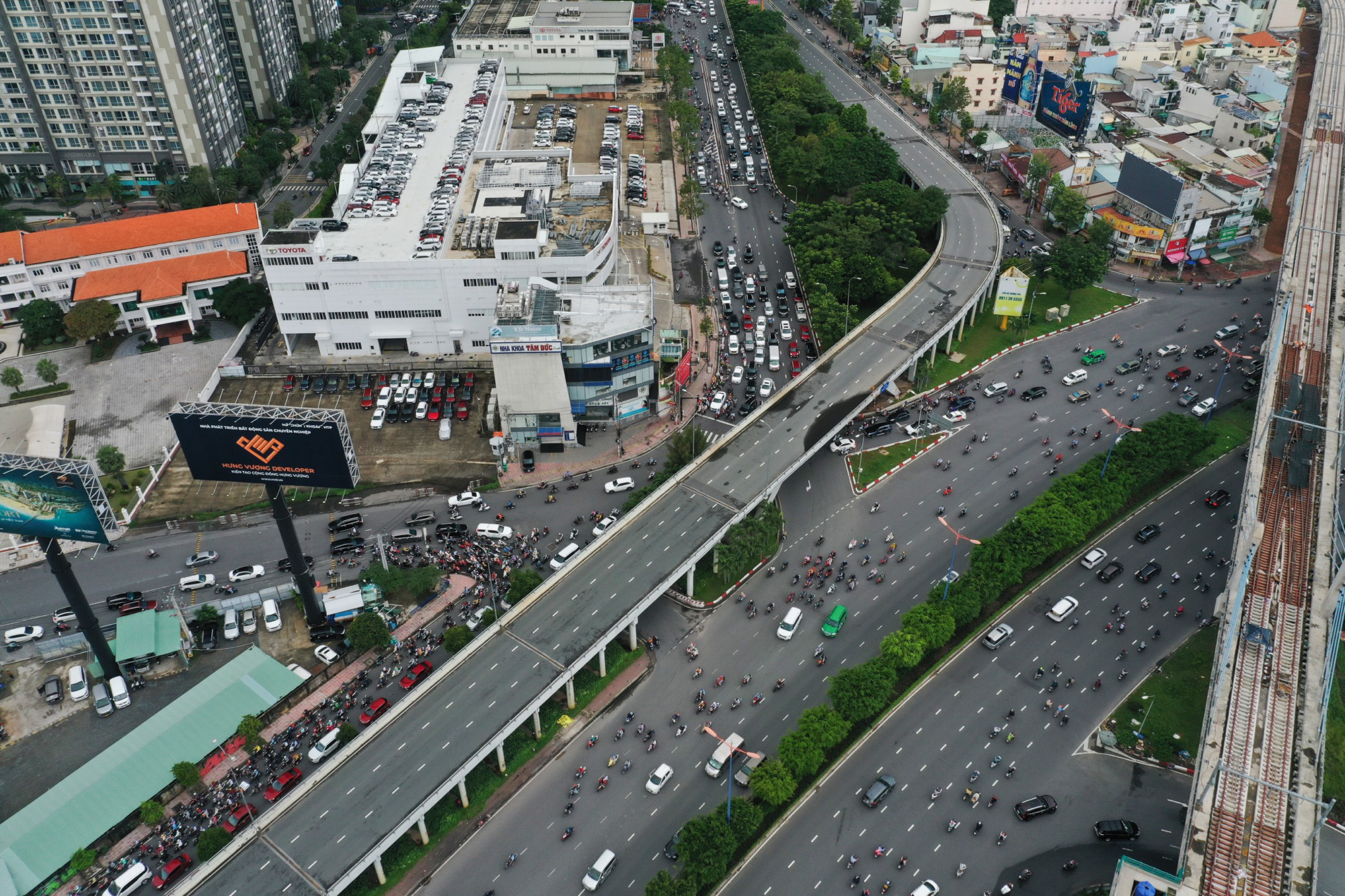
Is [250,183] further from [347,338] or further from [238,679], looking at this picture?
[238,679]

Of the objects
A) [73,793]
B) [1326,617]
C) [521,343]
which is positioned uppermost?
[521,343]

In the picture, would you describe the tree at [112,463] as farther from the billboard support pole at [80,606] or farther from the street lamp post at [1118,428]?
the street lamp post at [1118,428]

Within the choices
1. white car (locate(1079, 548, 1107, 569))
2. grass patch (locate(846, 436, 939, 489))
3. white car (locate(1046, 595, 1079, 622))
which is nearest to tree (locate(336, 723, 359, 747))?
grass patch (locate(846, 436, 939, 489))

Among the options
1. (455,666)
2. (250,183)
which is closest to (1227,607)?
(455,666)

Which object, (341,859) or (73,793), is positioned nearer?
(341,859)

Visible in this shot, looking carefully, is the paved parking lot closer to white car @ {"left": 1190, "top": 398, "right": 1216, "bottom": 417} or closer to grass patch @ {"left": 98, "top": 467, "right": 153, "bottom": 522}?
grass patch @ {"left": 98, "top": 467, "right": 153, "bottom": 522}
